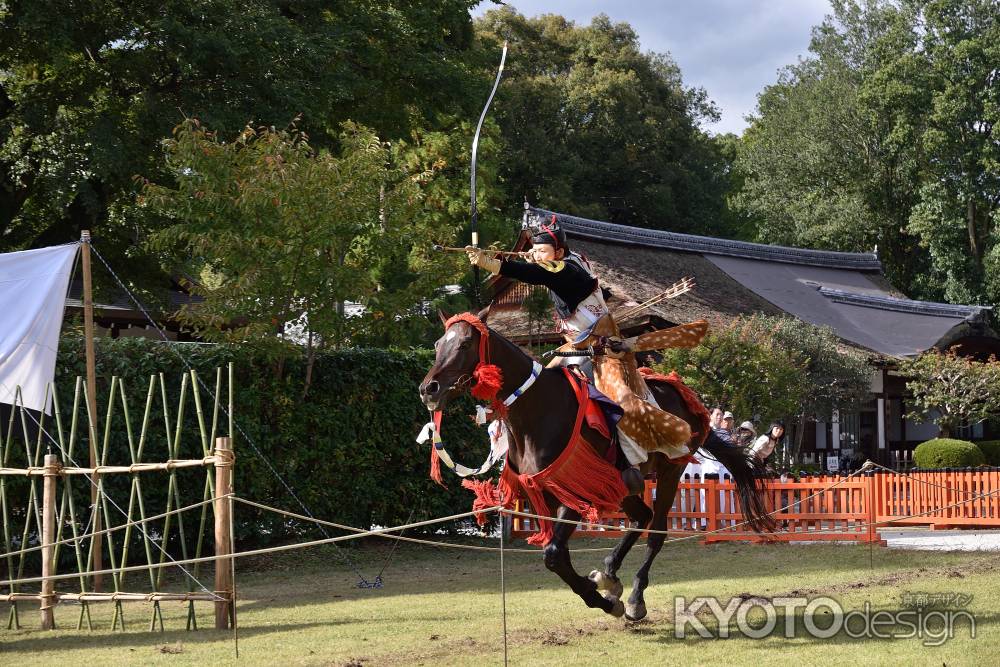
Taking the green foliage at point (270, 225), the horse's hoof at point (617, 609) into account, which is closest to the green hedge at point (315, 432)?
the green foliage at point (270, 225)

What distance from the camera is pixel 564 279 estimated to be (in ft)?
29.0

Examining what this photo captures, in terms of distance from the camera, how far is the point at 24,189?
20.5 metres

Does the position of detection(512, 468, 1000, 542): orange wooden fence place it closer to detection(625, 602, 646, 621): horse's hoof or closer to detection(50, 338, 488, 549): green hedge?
detection(50, 338, 488, 549): green hedge

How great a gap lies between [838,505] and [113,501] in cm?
995

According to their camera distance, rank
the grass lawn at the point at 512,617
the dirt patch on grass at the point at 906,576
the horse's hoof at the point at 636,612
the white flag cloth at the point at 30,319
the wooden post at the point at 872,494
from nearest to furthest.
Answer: the grass lawn at the point at 512,617
the horse's hoof at the point at 636,612
the white flag cloth at the point at 30,319
the dirt patch on grass at the point at 906,576
the wooden post at the point at 872,494

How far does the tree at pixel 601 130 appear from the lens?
4025 centimetres

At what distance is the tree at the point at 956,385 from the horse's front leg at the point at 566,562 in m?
20.3

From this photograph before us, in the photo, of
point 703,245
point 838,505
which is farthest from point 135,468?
point 703,245

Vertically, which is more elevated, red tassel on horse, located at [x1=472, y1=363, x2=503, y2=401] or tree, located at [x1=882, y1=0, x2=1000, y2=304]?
tree, located at [x1=882, y1=0, x2=1000, y2=304]

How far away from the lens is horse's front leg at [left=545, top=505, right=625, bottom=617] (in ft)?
26.6

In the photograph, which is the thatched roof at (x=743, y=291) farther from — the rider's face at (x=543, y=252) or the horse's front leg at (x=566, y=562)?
the horse's front leg at (x=566, y=562)

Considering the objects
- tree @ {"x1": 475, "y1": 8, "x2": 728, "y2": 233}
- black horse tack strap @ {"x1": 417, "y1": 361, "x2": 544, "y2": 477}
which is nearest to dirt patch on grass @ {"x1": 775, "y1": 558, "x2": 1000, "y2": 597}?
black horse tack strap @ {"x1": 417, "y1": 361, "x2": 544, "y2": 477}

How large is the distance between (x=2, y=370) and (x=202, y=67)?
9781 mm

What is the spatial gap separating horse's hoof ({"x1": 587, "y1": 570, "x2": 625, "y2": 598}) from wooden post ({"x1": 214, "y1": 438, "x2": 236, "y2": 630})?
301 centimetres
